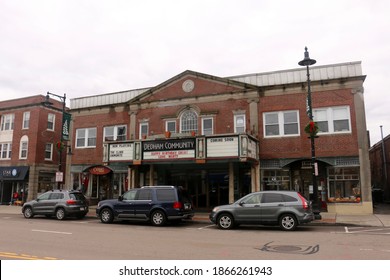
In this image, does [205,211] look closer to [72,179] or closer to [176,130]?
[176,130]

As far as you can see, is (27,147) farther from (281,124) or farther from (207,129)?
(281,124)

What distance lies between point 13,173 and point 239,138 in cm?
2439

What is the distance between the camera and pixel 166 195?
15766 mm

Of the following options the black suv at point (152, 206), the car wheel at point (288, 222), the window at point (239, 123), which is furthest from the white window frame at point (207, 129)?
the car wheel at point (288, 222)

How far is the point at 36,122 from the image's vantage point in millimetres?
32812

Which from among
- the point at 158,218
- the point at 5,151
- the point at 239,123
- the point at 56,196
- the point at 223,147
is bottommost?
the point at 158,218

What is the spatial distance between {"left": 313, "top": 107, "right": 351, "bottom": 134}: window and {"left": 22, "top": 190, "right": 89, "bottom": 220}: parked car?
1469 cm

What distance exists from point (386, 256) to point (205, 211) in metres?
14.5

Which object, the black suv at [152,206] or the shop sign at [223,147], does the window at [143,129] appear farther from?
the black suv at [152,206]

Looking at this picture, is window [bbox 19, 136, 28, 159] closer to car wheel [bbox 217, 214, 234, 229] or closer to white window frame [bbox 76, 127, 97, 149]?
white window frame [bbox 76, 127, 97, 149]

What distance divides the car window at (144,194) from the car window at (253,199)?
4.60 metres

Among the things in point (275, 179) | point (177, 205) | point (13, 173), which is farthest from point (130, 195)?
point (13, 173)

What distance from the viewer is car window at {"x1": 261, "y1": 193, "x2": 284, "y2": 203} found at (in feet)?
45.2

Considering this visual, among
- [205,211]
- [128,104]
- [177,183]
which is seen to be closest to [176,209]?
[205,211]
